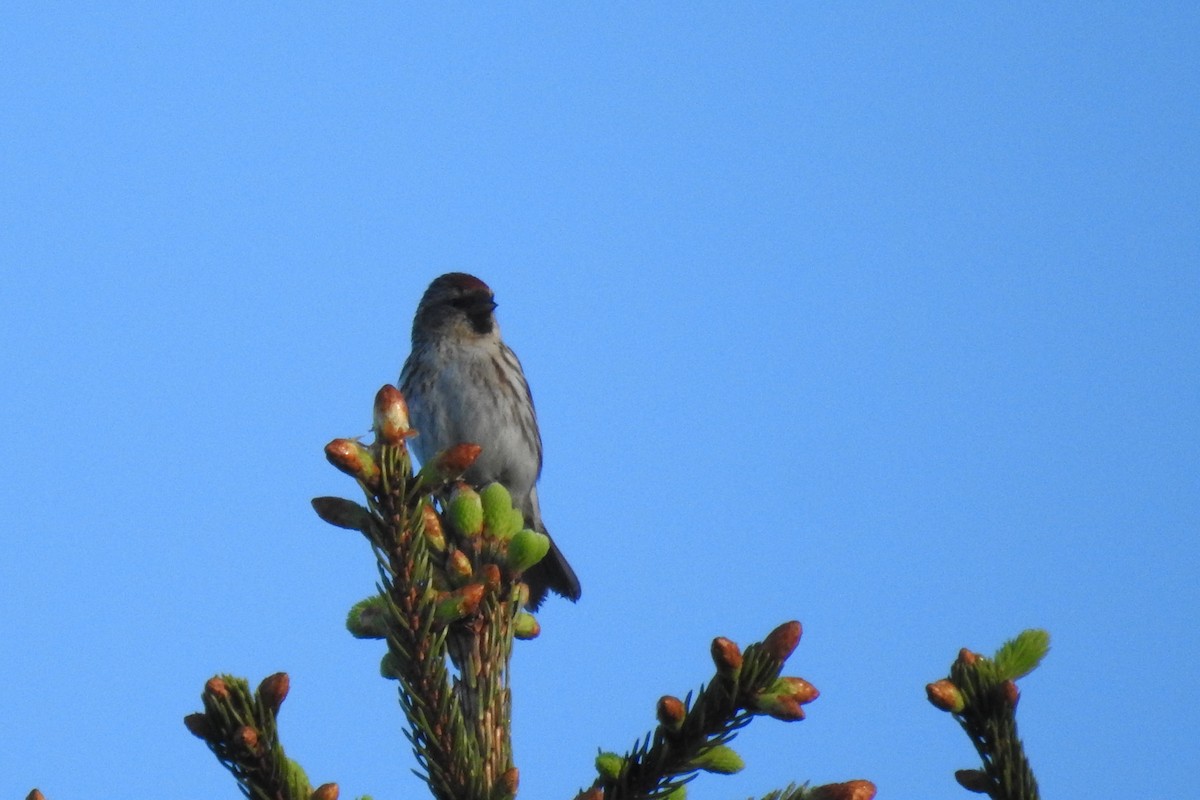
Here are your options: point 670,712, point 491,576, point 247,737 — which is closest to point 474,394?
point 491,576

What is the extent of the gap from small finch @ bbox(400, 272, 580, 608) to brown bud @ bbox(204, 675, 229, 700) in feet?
16.0

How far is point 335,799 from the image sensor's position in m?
1.69

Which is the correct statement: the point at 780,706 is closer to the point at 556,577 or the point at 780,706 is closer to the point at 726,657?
the point at 726,657

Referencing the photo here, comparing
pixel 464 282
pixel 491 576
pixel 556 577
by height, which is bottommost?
pixel 491 576

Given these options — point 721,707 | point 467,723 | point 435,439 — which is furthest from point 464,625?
point 435,439

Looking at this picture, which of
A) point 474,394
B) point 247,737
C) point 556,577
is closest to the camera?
point 247,737

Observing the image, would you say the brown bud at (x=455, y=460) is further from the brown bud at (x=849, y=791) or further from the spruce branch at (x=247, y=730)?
the brown bud at (x=849, y=791)

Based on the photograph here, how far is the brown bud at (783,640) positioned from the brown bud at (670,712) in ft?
0.47

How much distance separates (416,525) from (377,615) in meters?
0.18

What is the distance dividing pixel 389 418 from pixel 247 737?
46 cm

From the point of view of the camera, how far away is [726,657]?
5.69 ft

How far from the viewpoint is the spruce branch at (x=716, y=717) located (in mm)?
1729

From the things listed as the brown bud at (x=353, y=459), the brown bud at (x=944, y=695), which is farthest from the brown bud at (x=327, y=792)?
the brown bud at (x=944, y=695)

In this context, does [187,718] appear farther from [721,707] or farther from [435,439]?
[435,439]
